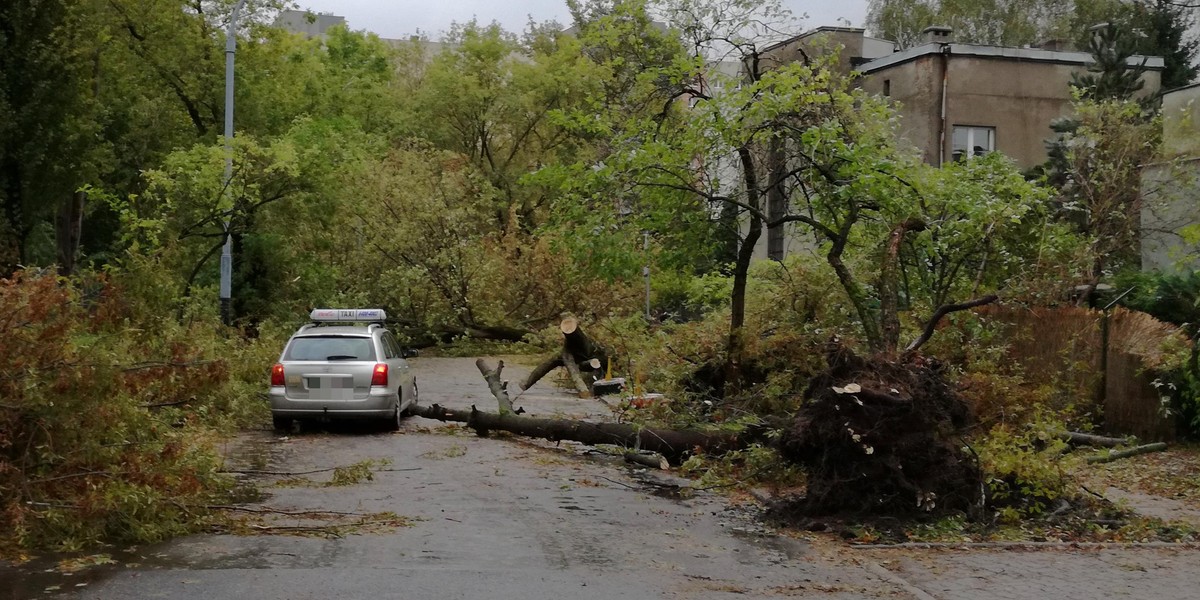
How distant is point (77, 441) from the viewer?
922 centimetres

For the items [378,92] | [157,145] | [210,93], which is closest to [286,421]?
[210,93]

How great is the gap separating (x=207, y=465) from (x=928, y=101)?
2586cm

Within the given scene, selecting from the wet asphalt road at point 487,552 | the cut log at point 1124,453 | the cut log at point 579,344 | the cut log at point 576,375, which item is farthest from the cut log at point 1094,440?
the cut log at point 579,344

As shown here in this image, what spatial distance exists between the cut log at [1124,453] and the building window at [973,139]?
18.1m

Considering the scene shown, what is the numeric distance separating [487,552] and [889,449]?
3.71 metres

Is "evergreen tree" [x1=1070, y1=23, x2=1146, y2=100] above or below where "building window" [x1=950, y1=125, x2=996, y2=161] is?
above

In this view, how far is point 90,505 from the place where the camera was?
→ 8852 mm

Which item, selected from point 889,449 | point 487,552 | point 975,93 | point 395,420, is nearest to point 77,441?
point 487,552

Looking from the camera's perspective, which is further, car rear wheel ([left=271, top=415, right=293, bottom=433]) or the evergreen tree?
the evergreen tree

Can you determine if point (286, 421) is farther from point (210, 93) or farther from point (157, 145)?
point (157, 145)

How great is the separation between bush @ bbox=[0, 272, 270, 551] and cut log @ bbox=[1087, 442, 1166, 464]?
1014 centimetres

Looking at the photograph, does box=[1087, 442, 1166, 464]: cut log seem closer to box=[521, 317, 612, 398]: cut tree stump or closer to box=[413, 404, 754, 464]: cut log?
box=[413, 404, 754, 464]: cut log

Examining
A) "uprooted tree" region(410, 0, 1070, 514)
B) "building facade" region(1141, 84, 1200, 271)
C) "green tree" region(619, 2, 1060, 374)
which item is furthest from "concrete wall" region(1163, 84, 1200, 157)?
"green tree" region(619, 2, 1060, 374)

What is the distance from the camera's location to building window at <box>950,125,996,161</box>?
3259 cm
